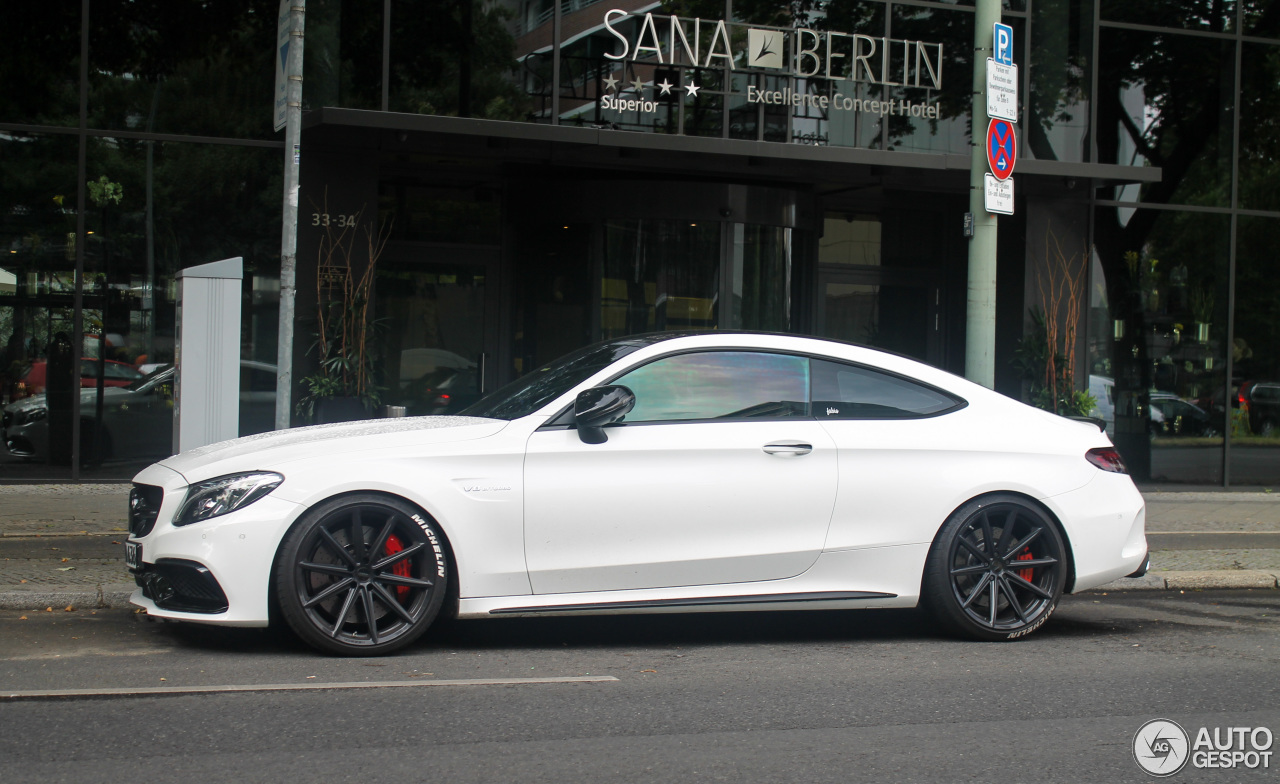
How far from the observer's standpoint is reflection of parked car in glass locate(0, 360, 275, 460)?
39.0 ft

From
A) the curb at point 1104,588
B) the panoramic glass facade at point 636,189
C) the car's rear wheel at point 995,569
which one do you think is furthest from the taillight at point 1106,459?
the panoramic glass facade at point 636,189

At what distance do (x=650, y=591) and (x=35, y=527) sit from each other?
5.94 meters

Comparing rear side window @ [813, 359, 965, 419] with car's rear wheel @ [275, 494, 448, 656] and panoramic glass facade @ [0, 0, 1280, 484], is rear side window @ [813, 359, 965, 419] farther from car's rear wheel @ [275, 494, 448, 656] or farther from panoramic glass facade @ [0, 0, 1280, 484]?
panoramic glass facade @ [0, 0, 1280, 484]

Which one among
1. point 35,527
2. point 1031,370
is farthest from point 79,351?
point 1031,370

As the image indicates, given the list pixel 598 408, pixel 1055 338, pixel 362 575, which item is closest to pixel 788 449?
pixel 598 408

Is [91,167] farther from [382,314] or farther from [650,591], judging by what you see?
[650,591]

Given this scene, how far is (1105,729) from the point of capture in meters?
4.56

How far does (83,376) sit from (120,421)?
564 millimetres

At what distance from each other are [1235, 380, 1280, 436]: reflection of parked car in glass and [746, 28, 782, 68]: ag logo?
732cm

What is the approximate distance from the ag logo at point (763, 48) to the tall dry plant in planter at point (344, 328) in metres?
4.58

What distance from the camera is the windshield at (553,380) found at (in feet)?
19.7

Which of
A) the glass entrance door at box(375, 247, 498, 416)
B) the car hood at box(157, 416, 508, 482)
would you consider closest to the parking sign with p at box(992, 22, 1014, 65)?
the car hood at box(157, 416, 508, 482)

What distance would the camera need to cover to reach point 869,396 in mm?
6238

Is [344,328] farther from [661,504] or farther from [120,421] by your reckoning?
[661,504]
